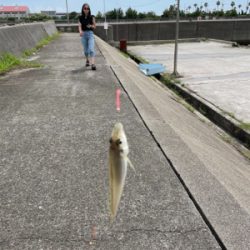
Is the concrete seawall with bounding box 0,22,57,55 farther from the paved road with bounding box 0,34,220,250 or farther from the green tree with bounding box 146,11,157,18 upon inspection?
the green tree with bounding box 146,11,157,18

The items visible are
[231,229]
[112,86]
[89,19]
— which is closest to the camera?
[231,229]

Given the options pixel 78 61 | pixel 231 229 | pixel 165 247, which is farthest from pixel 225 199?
pixel 78 61

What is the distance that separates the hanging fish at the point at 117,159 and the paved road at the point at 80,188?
55.8 inches

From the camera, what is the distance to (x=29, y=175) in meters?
3.26

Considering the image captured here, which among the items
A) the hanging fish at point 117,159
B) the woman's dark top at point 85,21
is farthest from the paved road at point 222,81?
the hanging fish at point 117,159

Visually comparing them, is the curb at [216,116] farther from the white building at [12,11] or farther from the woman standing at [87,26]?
the white building at [12,11]

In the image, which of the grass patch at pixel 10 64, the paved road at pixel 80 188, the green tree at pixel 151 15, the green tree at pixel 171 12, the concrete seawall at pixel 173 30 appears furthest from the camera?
the green tree at pixel 151 15

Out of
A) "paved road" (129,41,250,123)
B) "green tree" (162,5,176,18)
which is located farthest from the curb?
"green tree" (162,5,176,18)

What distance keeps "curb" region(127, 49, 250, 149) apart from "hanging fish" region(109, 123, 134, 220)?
5.34 metres

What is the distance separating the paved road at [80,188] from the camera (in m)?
2.42

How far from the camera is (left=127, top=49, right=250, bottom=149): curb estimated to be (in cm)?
625

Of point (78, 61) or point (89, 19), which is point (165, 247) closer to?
point (89, 19)

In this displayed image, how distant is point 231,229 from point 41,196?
61.0 inches

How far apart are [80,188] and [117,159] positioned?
2124mm
